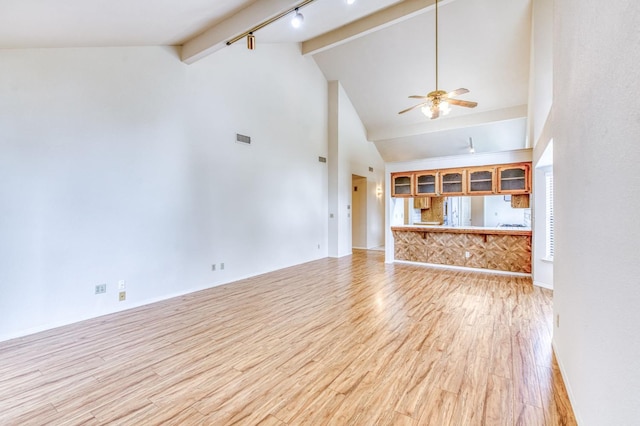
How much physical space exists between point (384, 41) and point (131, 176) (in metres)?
5.81

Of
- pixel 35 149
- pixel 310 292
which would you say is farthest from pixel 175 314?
pixel 35 149

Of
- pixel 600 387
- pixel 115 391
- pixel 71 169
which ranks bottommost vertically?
pixel 115 391

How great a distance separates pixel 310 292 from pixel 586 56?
160 inches

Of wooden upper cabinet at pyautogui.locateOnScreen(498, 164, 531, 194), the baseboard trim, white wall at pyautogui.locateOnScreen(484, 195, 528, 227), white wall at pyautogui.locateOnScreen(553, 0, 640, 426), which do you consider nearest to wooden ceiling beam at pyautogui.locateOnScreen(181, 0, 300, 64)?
white wall at pyautogui.locateOnScreen(553, 0, 640, 426)

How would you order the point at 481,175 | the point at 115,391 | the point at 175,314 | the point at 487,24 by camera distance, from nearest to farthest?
1. the point at 115,391
2. the point at 175,314
3. the point at 487,24
4. the point at 481,175

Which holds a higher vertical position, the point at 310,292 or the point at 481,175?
the point at 481,175

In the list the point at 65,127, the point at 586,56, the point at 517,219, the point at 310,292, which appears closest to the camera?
the point at 586,56

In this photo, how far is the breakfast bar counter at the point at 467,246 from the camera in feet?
18.7

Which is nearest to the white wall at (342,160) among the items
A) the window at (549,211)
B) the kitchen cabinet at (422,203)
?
the kitchen cabinet at (422,203)

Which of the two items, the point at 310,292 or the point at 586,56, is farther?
the point at 310,292

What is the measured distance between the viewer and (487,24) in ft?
17.9

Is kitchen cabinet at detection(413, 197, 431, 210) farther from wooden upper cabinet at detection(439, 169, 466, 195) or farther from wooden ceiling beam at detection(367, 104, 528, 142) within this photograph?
wooden ceiling beam at detection(367, 104, 528, 142)

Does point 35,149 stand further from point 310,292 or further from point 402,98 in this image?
point 402,98

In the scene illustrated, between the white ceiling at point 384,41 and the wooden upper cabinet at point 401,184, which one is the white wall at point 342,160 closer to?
the white ceiling at point 384,41
